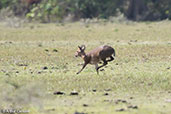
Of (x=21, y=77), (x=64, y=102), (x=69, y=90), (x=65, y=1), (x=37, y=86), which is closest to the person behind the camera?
(x=37, y=86)

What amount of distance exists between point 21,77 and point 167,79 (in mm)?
3259

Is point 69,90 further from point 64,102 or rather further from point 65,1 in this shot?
point 65,1

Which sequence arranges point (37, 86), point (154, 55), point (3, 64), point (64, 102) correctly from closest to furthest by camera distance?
point (37, 86) < point (64, 102) < point (3, 64) < point (154, 55)

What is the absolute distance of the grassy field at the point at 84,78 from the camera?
382 inches

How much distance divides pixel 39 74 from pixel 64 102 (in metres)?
3.14

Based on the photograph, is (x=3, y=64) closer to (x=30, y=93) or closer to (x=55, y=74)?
(x=55, y=74)

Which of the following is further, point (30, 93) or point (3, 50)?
point (3, 50)

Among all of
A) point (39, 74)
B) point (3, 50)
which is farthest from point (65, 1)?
point (39, 74)

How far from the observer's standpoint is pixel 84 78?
42.8ft

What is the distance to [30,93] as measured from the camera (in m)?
9.33

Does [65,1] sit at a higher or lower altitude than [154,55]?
higher

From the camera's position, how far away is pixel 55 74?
13547 millimetres

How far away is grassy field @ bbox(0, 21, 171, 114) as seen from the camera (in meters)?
9.70

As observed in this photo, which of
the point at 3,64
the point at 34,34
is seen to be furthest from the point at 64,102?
the point at 34,34
